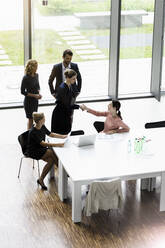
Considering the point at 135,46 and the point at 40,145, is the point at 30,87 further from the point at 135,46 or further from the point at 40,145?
the point at 135,46

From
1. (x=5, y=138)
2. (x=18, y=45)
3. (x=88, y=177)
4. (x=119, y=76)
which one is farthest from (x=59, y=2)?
(x=88, y=177)

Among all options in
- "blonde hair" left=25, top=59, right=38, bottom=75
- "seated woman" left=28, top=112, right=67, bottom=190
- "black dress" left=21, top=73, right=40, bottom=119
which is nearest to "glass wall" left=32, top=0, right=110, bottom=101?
"black dress" left=21, top=73, right=40, bottom=119

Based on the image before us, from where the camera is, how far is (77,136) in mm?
9102

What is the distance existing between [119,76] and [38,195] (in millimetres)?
3965

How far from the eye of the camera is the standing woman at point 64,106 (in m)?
9.20

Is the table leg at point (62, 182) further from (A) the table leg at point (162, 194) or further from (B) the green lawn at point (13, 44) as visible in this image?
(B) the green lawn at point (13, 44)

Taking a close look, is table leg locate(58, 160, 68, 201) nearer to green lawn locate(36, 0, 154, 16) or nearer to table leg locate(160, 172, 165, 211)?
table leg locate(160, 172, 165, 211)

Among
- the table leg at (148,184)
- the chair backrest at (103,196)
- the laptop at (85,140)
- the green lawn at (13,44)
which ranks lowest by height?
the table leg at (148,184)

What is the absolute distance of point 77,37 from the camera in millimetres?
11359

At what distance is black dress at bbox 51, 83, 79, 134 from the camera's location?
922 cm

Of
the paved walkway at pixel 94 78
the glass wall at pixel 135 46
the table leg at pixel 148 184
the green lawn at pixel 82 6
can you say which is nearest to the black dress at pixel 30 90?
the paved walkway at pixel 94 78

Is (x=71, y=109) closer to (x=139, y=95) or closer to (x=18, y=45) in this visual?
(x=18, y=45)

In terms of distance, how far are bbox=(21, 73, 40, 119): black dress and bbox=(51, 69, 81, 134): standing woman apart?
80 cm

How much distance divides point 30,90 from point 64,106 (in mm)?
1007
